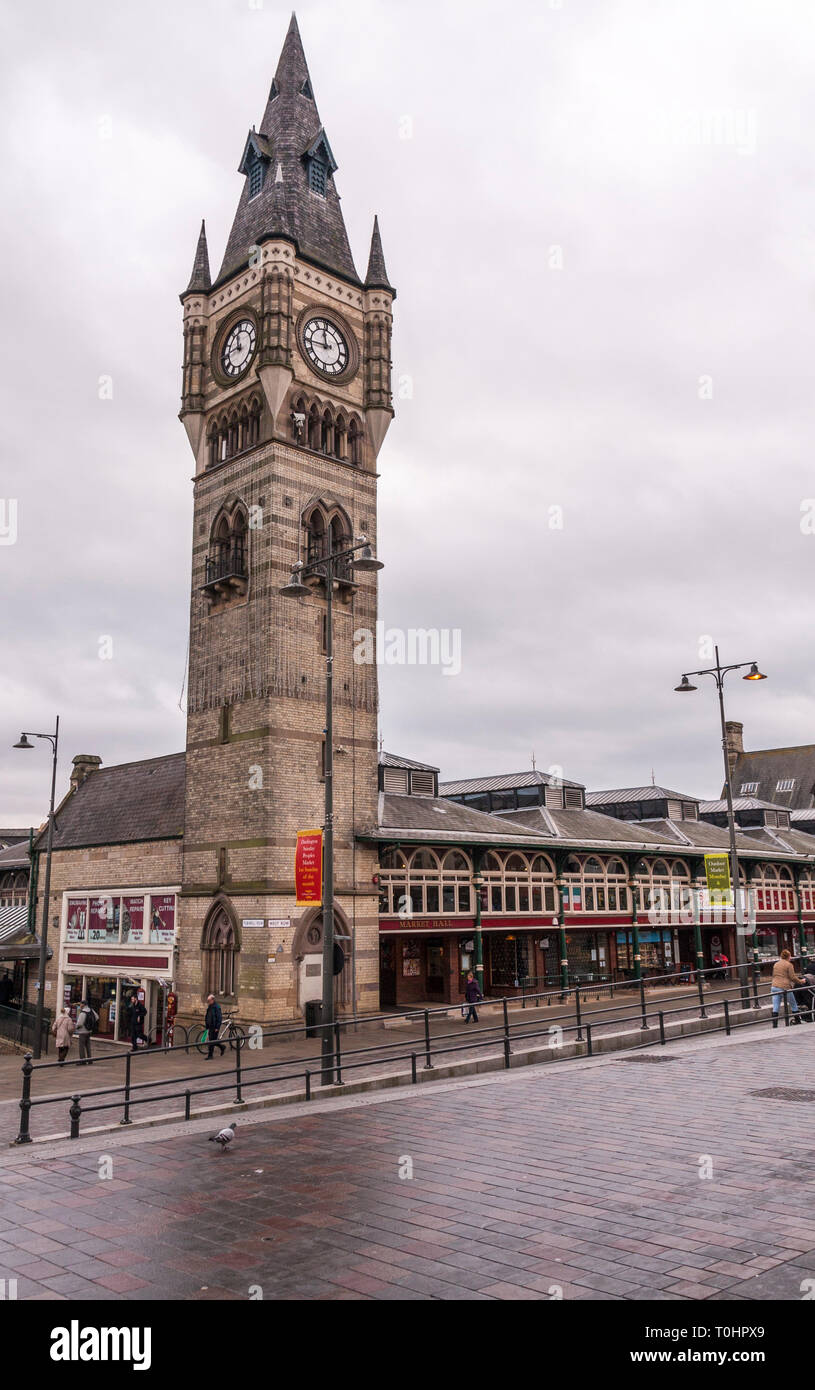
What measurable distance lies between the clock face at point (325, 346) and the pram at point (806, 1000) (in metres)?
23.1

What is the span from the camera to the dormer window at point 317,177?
117 ft

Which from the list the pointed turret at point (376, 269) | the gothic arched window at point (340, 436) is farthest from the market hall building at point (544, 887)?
the pointed turret at point (376, 269)

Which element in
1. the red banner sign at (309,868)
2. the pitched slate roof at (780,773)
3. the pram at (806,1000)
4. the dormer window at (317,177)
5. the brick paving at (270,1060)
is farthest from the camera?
the pitched slate roof at (780,773)

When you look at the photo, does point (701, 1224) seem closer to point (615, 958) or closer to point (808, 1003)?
point (808, 1003)

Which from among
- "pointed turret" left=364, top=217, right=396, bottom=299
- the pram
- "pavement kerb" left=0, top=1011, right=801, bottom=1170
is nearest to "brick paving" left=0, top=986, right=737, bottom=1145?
"pavement kerb" left=0, top=1011, right=801, bottom=1170

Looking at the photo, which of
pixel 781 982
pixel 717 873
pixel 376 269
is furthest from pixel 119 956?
pixel 376 269

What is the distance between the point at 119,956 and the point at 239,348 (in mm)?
20986

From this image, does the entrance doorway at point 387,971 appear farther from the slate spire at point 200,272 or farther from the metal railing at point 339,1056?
the slate spire at point 200,272

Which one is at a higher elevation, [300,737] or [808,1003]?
[300,737]

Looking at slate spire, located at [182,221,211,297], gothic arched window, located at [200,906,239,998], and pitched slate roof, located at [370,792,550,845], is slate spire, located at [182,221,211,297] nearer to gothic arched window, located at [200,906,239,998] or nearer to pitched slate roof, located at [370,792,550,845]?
pitched slate roof, located at [370,792,550,845]

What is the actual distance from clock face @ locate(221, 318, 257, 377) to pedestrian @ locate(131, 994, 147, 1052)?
20.2m
